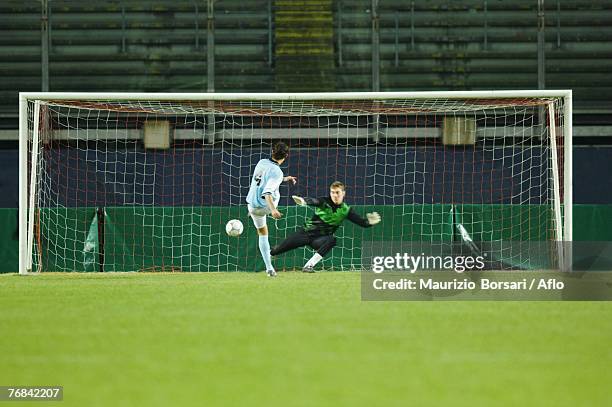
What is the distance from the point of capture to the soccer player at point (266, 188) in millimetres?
12742

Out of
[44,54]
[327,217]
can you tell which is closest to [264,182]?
[327,217]

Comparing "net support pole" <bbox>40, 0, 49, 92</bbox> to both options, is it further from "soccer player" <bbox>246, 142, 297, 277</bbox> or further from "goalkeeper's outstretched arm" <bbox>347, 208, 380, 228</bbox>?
"goalkeeper's outstretched arm" <bbox>347, 208, 380, 228</bbox>

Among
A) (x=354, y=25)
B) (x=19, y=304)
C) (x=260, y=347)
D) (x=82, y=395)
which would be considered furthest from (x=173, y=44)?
(x=82, y=395)

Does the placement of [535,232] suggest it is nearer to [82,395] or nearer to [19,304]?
[19,304]

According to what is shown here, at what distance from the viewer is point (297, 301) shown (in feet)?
30.1

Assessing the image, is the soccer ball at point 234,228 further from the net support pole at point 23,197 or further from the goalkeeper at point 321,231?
the net support pole at point 23,197

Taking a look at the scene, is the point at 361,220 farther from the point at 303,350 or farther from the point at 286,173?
the point at 303,350

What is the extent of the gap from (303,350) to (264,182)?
7108mm

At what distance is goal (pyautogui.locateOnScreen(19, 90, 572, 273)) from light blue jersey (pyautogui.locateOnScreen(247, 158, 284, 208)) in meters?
1.42

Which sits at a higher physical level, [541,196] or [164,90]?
[164,90]

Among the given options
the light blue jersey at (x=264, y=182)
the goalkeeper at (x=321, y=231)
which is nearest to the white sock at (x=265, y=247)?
the goalkeeper at (x=321, y=231)

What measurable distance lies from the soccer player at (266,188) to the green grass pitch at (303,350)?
9.98 feet

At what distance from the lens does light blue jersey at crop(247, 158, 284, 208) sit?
1275cm

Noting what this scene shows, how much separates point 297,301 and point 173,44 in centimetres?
1185
